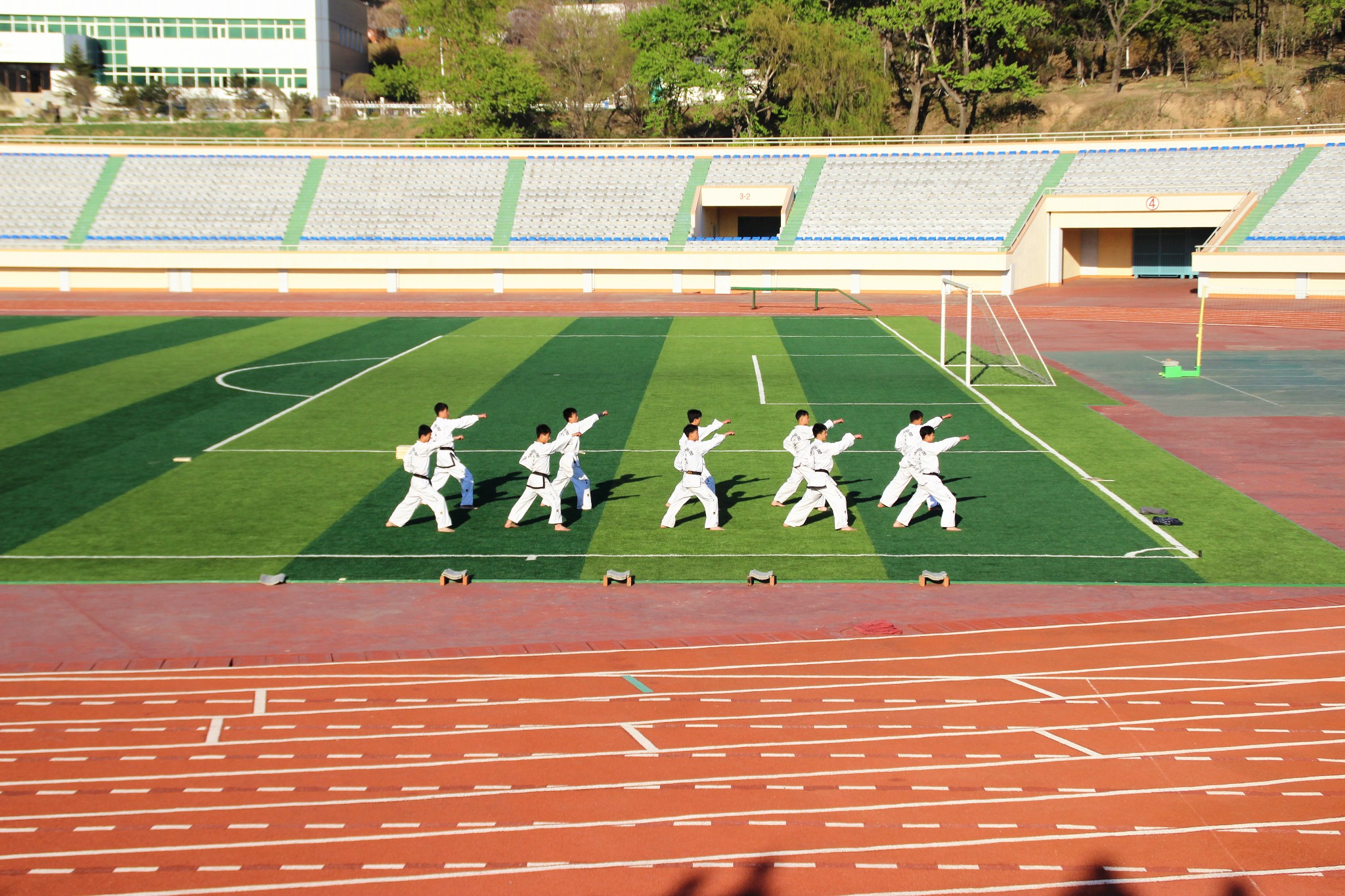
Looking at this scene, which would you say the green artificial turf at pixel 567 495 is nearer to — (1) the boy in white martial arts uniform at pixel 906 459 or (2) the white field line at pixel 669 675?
(1) the boy in white martial arts uniform at pixel 906 459

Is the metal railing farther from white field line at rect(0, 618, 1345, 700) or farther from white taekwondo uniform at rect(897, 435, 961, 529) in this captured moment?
white field line at rect(0, 618, 1345, 700)

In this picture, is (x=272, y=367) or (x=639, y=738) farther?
(x=272, y=367)

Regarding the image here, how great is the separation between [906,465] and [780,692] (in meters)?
6.56

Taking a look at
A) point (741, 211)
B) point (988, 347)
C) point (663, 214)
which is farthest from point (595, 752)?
point (741, 211)

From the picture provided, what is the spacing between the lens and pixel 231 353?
109 feet

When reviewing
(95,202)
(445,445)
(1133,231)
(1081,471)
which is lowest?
(1081,471)

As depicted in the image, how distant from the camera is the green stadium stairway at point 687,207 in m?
52.7

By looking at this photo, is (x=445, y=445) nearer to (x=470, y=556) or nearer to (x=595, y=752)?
(x=470, y=556)

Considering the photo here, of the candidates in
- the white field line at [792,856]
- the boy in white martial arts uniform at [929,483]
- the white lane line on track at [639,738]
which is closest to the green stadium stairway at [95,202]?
the boy in white martial arts uniform at [929,483]

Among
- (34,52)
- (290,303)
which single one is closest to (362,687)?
(290,303)

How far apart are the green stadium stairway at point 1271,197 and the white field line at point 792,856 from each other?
4259cm

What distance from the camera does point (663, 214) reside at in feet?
178

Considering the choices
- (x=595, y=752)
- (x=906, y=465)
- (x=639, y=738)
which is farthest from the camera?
(x=906, y=465)

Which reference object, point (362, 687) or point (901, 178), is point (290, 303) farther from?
point (362, 687)
